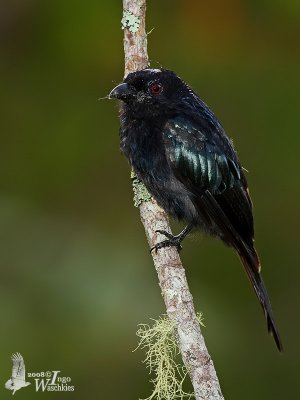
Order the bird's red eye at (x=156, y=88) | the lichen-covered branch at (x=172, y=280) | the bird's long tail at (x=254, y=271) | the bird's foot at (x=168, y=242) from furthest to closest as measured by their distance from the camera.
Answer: the bird's red eye at (x=156, y=88)
the bird's long tail at (x=254, y=271)
the bird's foot at (x=168, y=242)
the lichen-covered branch at (x=172, y=280)

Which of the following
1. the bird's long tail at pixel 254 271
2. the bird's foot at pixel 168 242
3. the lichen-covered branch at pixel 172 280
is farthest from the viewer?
the bird's long tail at pixel 254 271

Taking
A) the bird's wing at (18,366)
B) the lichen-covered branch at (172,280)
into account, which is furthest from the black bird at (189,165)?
the bird's wing at (18,366)

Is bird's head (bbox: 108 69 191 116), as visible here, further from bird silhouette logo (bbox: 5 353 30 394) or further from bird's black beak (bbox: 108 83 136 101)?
bird silhouette logo (bbox: 5 353 30 394)

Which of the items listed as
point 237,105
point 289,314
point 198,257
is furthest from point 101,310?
point 237,105

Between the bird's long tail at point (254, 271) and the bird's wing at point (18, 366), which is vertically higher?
the bird's long tail at point (254, 271)

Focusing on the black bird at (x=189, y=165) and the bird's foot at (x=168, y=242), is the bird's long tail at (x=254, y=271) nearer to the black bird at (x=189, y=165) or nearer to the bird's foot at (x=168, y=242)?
the black bird at (x=189, y=165)

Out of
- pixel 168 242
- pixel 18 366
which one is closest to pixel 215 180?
pixel 168 242

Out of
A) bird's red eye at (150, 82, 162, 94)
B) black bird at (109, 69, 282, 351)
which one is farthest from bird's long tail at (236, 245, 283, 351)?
bird's red eye at (150, 82, 162, 94)
